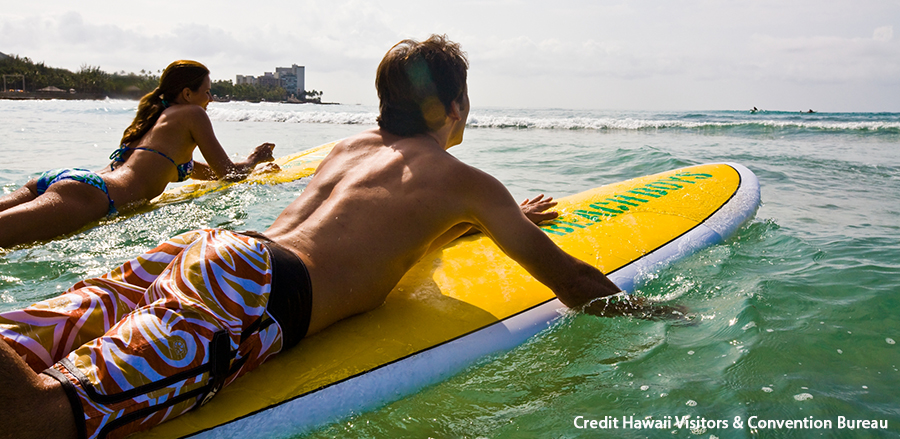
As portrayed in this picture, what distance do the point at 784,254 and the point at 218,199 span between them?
472cm

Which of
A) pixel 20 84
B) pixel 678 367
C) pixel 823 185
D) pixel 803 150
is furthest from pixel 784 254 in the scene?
pixel 20 84

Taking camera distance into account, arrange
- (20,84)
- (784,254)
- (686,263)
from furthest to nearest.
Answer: (20,84) → (784,254) → (686,263)

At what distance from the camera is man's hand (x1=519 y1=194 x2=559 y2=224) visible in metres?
3.21

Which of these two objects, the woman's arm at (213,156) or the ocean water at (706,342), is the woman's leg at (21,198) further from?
the woman's arm at (213,156)

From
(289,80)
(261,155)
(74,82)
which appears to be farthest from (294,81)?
(261,155)

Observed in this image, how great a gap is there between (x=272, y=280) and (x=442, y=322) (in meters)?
0.82

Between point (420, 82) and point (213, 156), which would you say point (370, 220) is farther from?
point (213, 156)

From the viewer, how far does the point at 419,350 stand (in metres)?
2.13

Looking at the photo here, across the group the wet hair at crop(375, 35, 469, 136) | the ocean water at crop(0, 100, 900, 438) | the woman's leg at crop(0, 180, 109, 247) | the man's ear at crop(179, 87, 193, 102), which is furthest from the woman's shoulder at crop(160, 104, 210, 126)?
the wet hair at crop(375, 35, 469, 136)

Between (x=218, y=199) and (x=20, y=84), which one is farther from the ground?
(x=20, y=84)

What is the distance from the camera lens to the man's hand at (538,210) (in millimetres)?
3209

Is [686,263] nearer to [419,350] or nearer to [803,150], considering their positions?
[419,350]

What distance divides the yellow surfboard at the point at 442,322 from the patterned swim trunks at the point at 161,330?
0.40ft

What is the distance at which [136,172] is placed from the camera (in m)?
4.38
